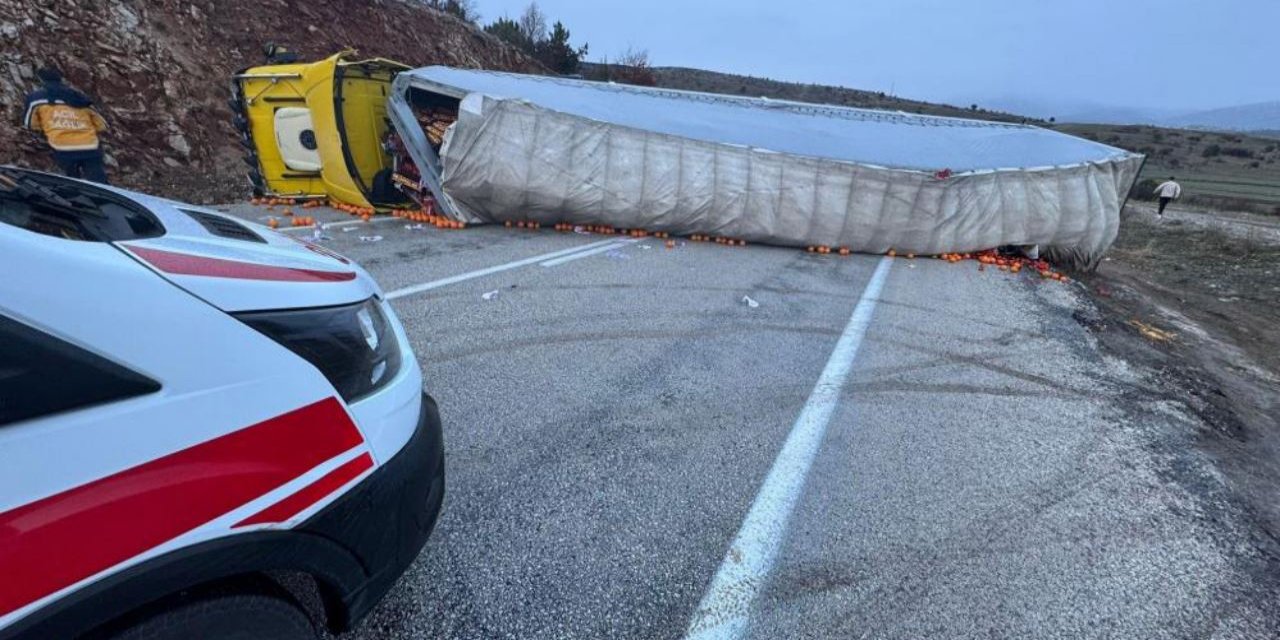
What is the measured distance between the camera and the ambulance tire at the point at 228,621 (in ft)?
3.54

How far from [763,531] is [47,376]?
2272 millimetres

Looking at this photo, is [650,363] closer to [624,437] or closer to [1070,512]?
[624,437]

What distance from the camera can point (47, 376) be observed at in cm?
97

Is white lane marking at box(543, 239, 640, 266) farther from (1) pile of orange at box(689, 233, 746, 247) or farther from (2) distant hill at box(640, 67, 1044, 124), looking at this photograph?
(2) distant hill at box(640, 67, 1044, 124)

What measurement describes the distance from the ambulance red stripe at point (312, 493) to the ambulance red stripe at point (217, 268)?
0.48 metres

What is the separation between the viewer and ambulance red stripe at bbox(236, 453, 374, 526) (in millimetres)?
1217

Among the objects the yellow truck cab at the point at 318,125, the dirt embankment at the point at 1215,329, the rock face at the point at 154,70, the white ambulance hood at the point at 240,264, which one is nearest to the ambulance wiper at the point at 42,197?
the white ambulance hood at the point at 240,264

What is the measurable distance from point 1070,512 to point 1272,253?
1447 centimetres

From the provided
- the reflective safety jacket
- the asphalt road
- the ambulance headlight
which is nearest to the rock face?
the reflective safety jacket

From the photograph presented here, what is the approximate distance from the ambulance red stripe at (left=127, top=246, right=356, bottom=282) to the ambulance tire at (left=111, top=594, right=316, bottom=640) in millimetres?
673

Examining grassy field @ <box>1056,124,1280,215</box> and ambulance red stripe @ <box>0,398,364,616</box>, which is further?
grassy field @ <box>1056,124,1280,215</box>

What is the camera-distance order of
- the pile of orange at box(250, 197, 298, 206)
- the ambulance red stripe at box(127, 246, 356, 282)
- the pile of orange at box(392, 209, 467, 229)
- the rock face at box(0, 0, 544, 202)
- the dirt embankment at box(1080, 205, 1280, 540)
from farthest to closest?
the rock face at box(0, 0, 544, 202)
the pile of orange at box(250, 197, 298, 206)
the pile of orange at box(392, 209, 467, 229)
the dirt embankment at box(1080, 205, 1280, 540)
the ambulance red stripe at box(127, 246, 356, 282)

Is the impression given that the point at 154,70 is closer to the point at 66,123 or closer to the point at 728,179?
the point at 66,123

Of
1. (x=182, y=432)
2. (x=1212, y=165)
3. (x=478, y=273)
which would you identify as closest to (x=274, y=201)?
(x=478, y=273)
